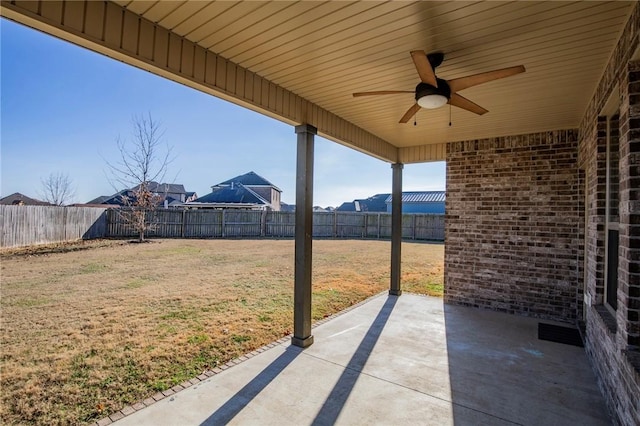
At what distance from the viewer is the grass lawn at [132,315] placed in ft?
8.92

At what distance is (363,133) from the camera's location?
16.2ft

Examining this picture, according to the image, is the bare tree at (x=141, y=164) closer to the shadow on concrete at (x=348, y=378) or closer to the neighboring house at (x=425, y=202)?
the shadow on concrete at (x=348, y=378)

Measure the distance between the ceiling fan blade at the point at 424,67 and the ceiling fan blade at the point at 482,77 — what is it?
0.57 feet

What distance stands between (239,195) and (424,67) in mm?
22758

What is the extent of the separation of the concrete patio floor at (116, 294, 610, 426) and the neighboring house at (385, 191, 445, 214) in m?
23.9

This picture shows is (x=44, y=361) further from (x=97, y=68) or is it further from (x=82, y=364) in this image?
(x=97, y=68)

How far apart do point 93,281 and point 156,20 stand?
6.35m

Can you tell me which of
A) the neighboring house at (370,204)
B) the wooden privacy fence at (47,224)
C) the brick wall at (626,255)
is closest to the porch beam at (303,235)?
the brick wall at (626,255)

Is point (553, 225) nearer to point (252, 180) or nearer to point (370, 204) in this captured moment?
point (252, 180)

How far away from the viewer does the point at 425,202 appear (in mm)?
27297

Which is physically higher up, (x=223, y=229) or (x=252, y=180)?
(x=252, y=180)

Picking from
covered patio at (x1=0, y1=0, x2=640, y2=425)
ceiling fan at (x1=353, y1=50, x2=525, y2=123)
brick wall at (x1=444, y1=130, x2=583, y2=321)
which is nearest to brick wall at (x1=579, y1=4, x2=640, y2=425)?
covered patio at (x1=0, y1=0, x2=640, y2=425)

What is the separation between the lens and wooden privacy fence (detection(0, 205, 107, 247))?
10.1 meters

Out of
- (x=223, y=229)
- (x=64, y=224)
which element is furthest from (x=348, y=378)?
(x=223, y=229)
